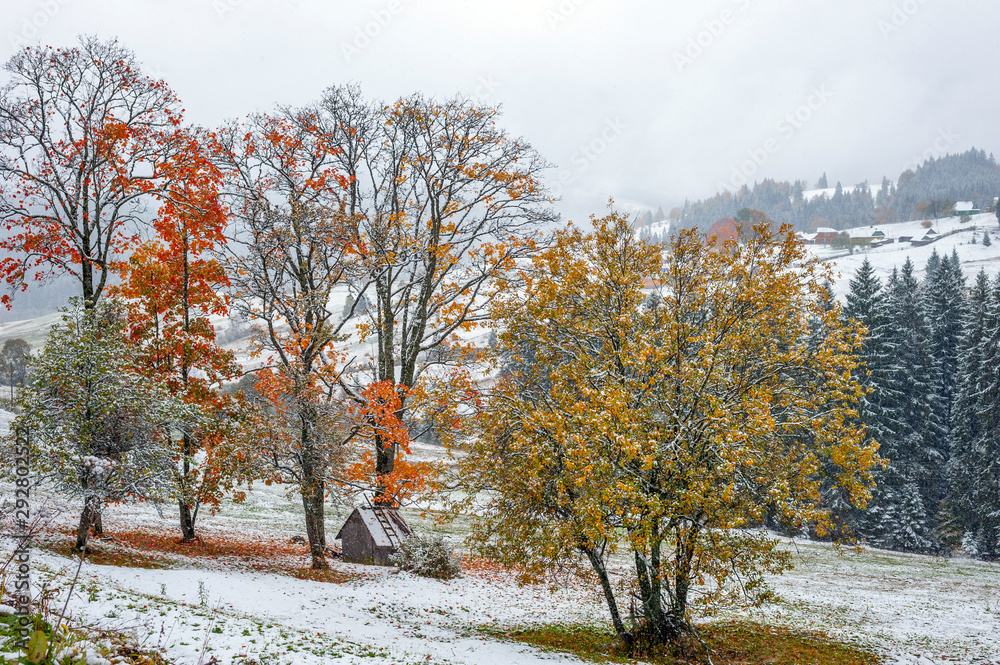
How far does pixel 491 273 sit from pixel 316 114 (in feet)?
28.9

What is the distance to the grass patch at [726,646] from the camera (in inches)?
486

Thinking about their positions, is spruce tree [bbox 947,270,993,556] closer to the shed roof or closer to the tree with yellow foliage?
the tree with yellow foliage

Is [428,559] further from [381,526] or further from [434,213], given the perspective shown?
[434,213]

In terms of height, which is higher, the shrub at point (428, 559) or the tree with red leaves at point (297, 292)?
the tree with red leaves at point (297, 292)

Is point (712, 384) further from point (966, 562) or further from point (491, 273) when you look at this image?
point (966, 562)

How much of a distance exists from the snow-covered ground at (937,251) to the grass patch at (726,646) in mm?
126485

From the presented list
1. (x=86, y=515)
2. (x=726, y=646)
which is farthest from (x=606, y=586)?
(x=86, y=515)

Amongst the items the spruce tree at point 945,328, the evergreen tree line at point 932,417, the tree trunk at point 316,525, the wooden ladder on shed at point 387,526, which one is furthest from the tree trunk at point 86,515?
the spruce tree at point 945,328

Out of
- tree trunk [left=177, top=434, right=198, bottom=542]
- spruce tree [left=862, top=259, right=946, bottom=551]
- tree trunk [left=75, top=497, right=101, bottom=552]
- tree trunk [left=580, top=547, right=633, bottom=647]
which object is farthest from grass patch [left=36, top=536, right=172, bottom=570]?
spruce tree [left=862, top=259, right=946, bottom=551]

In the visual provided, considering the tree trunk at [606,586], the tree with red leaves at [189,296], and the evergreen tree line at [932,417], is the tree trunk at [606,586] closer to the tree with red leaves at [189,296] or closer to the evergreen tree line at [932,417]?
the tree with red leaves at [189,296]

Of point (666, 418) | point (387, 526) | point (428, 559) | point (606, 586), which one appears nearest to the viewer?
point (666, 418)

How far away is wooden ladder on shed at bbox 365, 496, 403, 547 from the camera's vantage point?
21.2 m

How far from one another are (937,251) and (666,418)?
584ft

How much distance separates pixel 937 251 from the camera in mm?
148500
